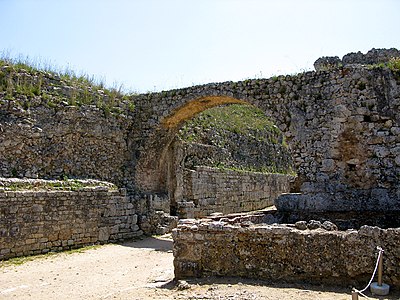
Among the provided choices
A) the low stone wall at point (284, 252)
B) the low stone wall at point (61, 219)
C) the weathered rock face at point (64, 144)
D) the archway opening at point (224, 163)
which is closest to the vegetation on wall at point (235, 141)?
the archway opening at point (224, 163)

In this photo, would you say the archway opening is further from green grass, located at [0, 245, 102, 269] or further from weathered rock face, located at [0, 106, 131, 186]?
green grass, located at [0, 245, 102, 269]

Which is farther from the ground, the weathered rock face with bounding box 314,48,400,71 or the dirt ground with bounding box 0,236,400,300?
the weathered rock face with bounding box 314,48,400,71

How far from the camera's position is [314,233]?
18.5 feet

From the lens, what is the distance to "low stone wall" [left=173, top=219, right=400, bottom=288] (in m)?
5.33

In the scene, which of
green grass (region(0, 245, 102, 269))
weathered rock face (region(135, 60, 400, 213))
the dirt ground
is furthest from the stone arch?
the dirt ground

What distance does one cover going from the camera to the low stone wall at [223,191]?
15016mm

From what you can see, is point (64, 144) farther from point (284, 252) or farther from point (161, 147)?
point (284, 252)

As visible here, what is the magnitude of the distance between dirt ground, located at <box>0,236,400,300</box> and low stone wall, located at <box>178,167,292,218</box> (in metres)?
5.30

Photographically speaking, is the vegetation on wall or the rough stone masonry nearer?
the rough stone masonry

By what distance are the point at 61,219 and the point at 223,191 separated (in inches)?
324

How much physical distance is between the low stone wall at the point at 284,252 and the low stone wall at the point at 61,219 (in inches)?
175

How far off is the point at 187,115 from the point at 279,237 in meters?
8.15

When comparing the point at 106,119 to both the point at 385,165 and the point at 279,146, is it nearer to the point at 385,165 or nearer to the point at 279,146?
the point at 385,165

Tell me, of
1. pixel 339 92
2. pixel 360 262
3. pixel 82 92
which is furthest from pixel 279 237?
pixel 82 92
